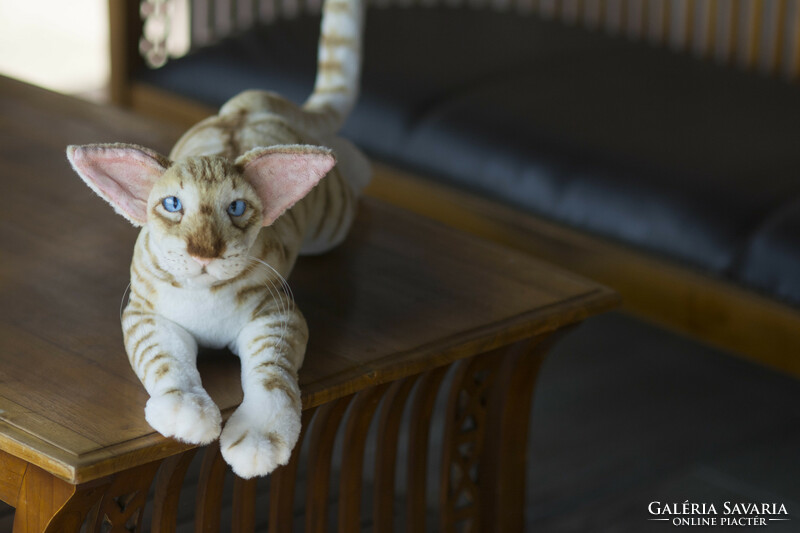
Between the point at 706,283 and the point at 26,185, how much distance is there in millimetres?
1059

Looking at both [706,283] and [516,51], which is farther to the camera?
[516,51]

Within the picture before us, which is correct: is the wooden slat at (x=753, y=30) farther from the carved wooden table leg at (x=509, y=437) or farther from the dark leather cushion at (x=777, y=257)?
the carved wooden table leg at (x=509, y=437)

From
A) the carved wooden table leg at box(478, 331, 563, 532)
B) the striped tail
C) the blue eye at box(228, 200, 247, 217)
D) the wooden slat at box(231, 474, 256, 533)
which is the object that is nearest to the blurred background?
the striped tail

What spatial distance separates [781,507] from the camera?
1726 millimetres

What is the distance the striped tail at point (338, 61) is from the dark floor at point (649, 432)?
733 mm

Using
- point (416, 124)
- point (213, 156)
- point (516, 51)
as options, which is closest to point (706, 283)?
point (416, 124)

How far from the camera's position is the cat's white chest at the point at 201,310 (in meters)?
1.04

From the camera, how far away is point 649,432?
1954 mm

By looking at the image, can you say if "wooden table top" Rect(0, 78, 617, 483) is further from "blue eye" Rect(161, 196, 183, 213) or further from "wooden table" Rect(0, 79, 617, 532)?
"blue eye" Rect(161, 196, 183, 213)

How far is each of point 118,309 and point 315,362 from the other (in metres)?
0.24

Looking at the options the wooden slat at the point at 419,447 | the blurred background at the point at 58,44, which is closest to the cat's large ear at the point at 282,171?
the wooden slat at the point at 419,447

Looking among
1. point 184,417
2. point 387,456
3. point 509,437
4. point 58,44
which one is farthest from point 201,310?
point 58,44

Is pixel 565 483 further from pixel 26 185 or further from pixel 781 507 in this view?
pixel 26 185

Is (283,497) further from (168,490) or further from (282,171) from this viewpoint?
(282,171)
